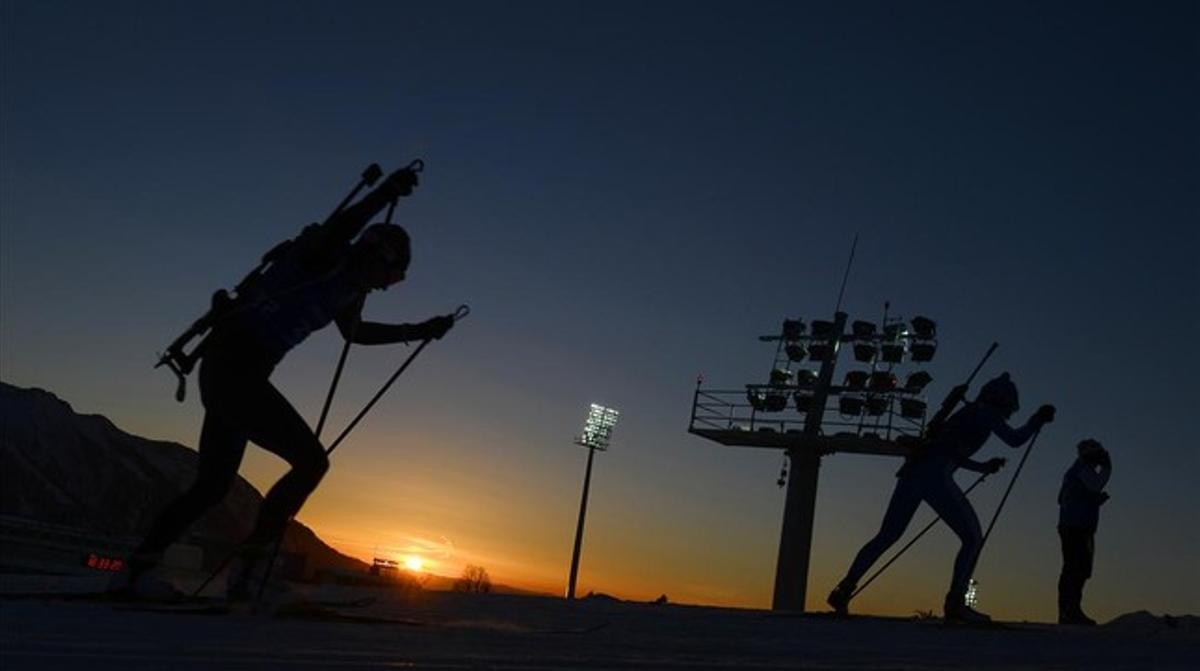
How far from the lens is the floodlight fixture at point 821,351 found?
131ft

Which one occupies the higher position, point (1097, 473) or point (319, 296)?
point (1097, 473)

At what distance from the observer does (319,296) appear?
5.52 m

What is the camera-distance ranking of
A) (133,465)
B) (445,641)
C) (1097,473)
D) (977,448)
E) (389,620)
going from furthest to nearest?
(133,465) → (1097,473) → (977,448) → (389,620) → (445,641)

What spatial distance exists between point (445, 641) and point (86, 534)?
12.3 metres

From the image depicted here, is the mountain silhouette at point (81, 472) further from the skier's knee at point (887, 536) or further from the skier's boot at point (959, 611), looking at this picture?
the skier's boot at point (959, 611)

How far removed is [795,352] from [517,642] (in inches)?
1470

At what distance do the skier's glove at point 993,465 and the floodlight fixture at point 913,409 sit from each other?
29154 millimetres

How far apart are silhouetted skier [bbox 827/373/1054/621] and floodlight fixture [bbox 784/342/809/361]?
32.4 metres

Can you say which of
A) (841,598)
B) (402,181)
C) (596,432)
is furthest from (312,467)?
(596,432)

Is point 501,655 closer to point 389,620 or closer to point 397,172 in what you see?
point 389,620

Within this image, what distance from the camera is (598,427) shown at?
196 ft

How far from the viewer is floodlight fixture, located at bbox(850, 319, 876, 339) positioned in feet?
129

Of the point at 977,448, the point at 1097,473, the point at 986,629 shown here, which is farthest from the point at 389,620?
the point at 1097,473

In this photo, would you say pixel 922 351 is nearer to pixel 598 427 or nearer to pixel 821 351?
pixel 821 351
